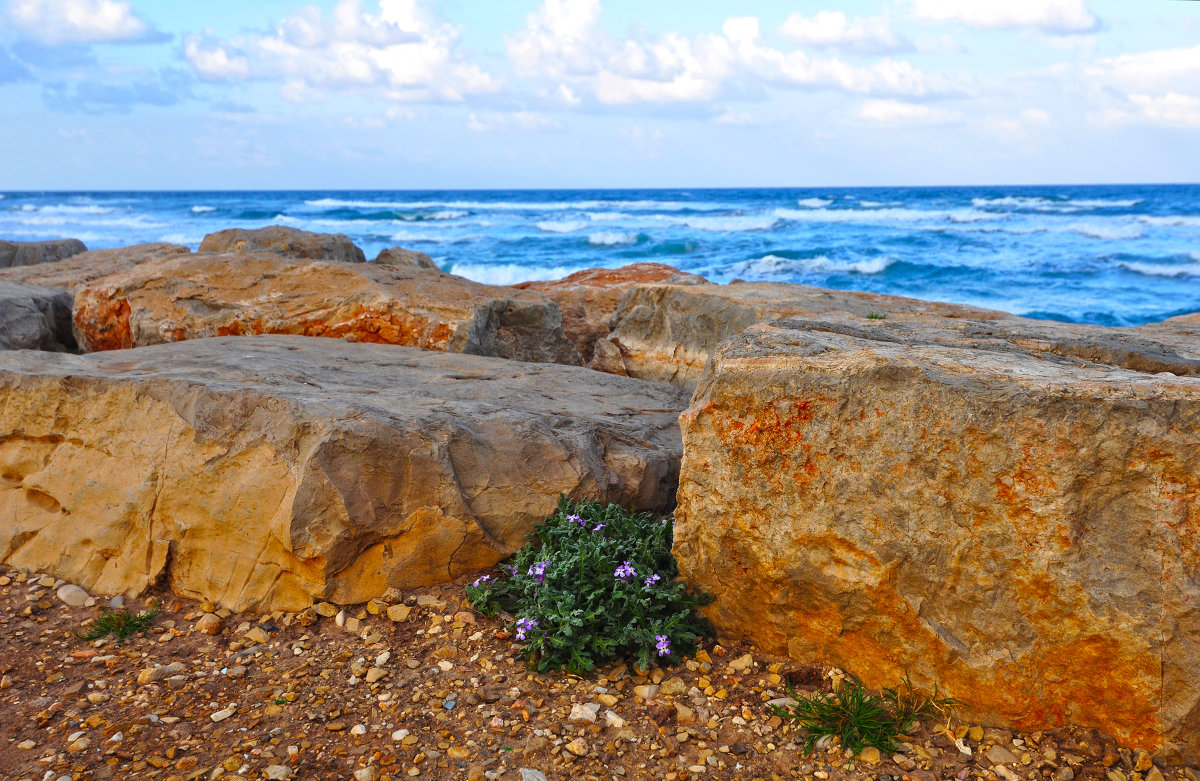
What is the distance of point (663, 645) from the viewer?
10.5 feet

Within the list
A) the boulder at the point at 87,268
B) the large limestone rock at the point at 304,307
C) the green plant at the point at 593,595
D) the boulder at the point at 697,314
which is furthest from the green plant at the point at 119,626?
the boulder at the point at 87,268

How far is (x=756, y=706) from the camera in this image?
306cm

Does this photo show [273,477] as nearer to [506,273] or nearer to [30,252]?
[30,252]

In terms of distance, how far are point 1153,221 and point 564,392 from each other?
39.2 metres

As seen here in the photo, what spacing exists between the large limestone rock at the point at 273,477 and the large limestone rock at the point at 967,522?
94 centimetres

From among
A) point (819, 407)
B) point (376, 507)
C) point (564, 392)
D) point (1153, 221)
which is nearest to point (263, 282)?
point (564, 392)

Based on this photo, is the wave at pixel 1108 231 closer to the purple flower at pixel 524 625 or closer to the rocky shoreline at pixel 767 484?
the rocky shoreline at pixel 767 484

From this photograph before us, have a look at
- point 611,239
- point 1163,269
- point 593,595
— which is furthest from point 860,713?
point 611,239

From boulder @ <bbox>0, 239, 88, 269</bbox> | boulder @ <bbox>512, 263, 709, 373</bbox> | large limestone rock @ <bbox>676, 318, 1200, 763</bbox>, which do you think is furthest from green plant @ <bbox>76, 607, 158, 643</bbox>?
boulder @ <bbox>0, 239, 88, 269</bbox>

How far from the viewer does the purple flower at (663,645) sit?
3195 millimetres

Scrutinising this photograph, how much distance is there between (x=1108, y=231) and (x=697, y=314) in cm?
3150

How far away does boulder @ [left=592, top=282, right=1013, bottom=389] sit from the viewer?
6012mm

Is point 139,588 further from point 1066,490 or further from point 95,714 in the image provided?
point 1066,490

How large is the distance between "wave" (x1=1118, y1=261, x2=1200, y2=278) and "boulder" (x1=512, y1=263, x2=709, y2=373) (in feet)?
58.2
